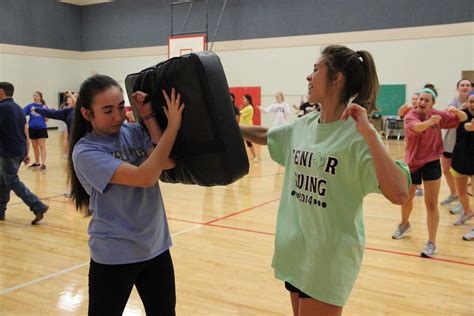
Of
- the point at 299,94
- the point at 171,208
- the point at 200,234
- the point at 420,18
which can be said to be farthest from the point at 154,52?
the point at 200,234

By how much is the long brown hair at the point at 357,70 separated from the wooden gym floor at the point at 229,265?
74.2 inches

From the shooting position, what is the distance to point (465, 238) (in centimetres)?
480

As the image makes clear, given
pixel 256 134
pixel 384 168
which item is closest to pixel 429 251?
pixel 256 134

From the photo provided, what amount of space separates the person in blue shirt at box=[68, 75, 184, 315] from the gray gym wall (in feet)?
49.8

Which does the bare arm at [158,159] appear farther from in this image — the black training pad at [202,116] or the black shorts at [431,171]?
the black shorts at [431,171]

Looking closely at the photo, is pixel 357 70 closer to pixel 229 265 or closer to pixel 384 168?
pixel 384 168

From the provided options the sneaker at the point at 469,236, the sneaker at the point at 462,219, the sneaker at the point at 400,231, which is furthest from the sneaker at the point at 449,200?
the sneaker at the point at 400,231

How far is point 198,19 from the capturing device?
18688 mm

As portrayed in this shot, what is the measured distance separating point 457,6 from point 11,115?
13836 mm

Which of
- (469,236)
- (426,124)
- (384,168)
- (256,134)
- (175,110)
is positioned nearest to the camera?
(384,168)

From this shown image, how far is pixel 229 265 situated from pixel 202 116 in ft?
8.36

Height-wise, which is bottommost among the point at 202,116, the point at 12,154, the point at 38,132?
the point at 38,132

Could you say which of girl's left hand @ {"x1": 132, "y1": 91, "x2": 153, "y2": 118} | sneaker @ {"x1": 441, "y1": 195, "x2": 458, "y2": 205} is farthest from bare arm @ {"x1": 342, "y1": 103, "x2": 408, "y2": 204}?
sneaker @ {"x1": 441, "y1": 195, "x2": 458, "y2": 205}

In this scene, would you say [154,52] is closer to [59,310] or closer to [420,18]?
[420,18]
